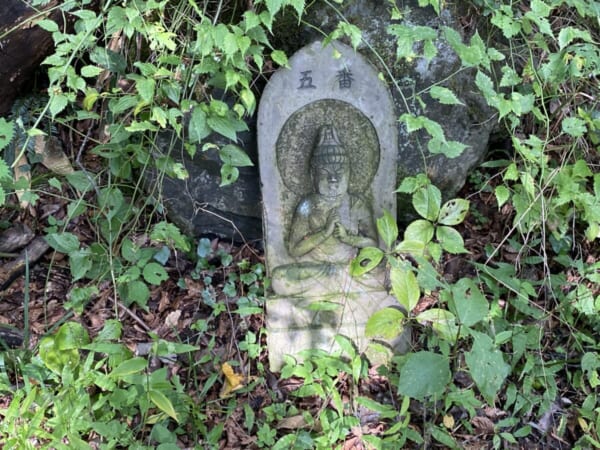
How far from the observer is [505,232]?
314 centimetres

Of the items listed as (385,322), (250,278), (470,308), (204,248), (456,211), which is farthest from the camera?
(204,248)

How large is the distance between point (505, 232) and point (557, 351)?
2.43 ft

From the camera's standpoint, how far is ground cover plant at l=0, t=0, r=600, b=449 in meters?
2.20

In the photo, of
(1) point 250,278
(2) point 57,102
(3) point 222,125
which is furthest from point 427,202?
(2) point 57,102

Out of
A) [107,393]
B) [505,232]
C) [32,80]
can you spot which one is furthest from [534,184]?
[32,80]

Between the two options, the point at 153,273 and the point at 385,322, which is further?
the point at 153,273

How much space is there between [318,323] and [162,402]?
0.91 meters

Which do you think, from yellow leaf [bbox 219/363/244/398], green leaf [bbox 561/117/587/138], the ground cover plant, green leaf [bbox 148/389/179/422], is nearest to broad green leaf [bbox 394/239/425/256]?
the ground cover plant

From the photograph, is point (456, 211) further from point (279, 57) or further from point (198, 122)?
point (198, 122)

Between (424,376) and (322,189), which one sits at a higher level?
(322,189)

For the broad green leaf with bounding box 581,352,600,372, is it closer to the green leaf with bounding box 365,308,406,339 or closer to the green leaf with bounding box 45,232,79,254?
the green leaf with bounding box 365,308,406,339

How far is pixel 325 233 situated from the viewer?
104 inches

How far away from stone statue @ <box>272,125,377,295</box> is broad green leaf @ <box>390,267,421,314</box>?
0.53 m

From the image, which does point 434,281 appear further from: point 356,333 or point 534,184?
point 534,184
